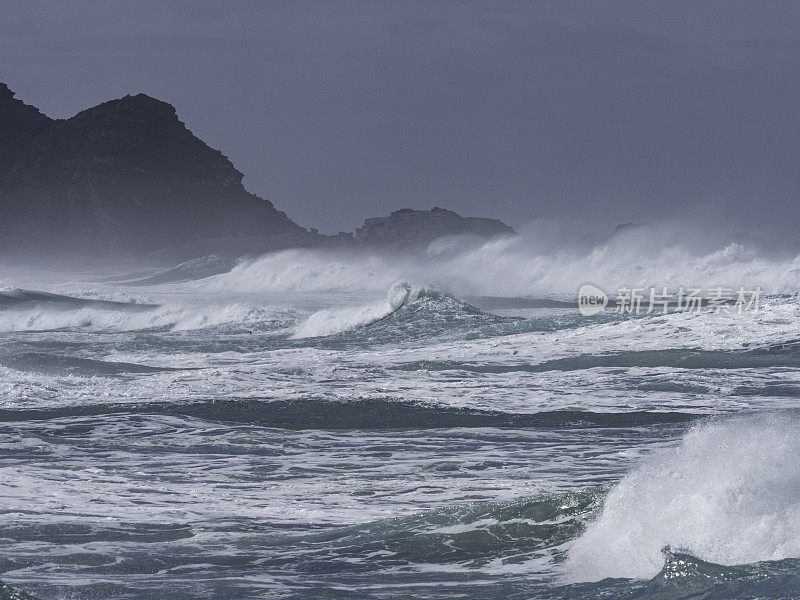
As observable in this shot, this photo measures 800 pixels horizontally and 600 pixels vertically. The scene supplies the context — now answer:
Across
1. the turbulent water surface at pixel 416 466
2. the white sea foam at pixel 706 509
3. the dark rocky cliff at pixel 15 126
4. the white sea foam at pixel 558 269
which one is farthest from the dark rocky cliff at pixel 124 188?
the white sea foam at pixel 706 509

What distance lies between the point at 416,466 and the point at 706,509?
143 inches

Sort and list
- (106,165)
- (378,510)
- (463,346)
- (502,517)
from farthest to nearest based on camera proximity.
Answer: (106,165) < (463,346) < (378,510) < (502,517)

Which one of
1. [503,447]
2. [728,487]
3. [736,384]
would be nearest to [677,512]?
[728,487]

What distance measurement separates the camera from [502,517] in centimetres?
759

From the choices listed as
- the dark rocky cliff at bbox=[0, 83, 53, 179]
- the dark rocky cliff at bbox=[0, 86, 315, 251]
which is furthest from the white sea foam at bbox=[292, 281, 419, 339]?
the dark rocky cliff at bbox=[0, 83, 53, 179]

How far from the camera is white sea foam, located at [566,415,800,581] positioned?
6062 millimetres

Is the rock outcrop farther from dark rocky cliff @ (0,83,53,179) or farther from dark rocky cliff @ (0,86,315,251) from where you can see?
dark rocky cliff @ (0,83,53,179)

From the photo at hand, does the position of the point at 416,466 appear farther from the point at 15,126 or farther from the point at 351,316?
the point at 15,126

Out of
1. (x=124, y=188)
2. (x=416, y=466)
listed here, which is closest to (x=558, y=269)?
(x=416, y=466)

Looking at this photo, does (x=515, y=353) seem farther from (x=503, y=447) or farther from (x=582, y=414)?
(x=503, y=447)

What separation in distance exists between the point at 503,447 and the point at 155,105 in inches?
5268

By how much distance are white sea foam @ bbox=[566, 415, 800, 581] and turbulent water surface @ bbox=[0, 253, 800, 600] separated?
2 centimetres

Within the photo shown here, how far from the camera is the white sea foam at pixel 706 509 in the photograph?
6.06 m

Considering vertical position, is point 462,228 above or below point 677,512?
above
